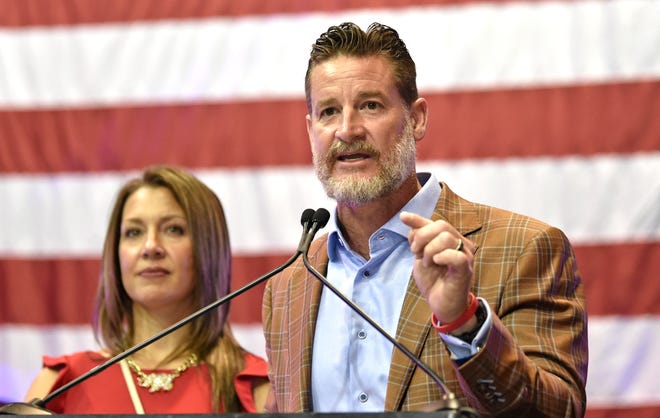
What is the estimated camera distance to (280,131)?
287cm

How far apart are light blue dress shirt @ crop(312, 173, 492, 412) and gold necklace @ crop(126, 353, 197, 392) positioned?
2.20 ft

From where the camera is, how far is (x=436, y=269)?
132 cm

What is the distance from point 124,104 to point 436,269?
1.84 m

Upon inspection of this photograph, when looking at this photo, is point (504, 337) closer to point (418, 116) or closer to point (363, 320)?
point (363, 320)

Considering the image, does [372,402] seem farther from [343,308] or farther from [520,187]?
[520,187]

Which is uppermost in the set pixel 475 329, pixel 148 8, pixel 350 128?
pixel 148 8

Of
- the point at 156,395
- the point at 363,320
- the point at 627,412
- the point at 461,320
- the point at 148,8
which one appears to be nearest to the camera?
the point at 461,320

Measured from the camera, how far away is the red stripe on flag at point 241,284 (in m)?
2.64

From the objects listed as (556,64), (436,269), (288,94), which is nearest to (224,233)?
(288,94)

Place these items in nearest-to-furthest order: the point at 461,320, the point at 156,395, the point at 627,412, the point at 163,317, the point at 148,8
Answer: the point at 461,320
the point at 156,395
the point at 163,317
the point at 627,412
the point at 148,8

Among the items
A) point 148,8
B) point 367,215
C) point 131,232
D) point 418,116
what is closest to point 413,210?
point 367,215

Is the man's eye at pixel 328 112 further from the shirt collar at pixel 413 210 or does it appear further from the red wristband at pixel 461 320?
the red wristband at pixel 461 320

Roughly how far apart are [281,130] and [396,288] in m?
1.23

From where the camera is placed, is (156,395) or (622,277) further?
(622,277)
